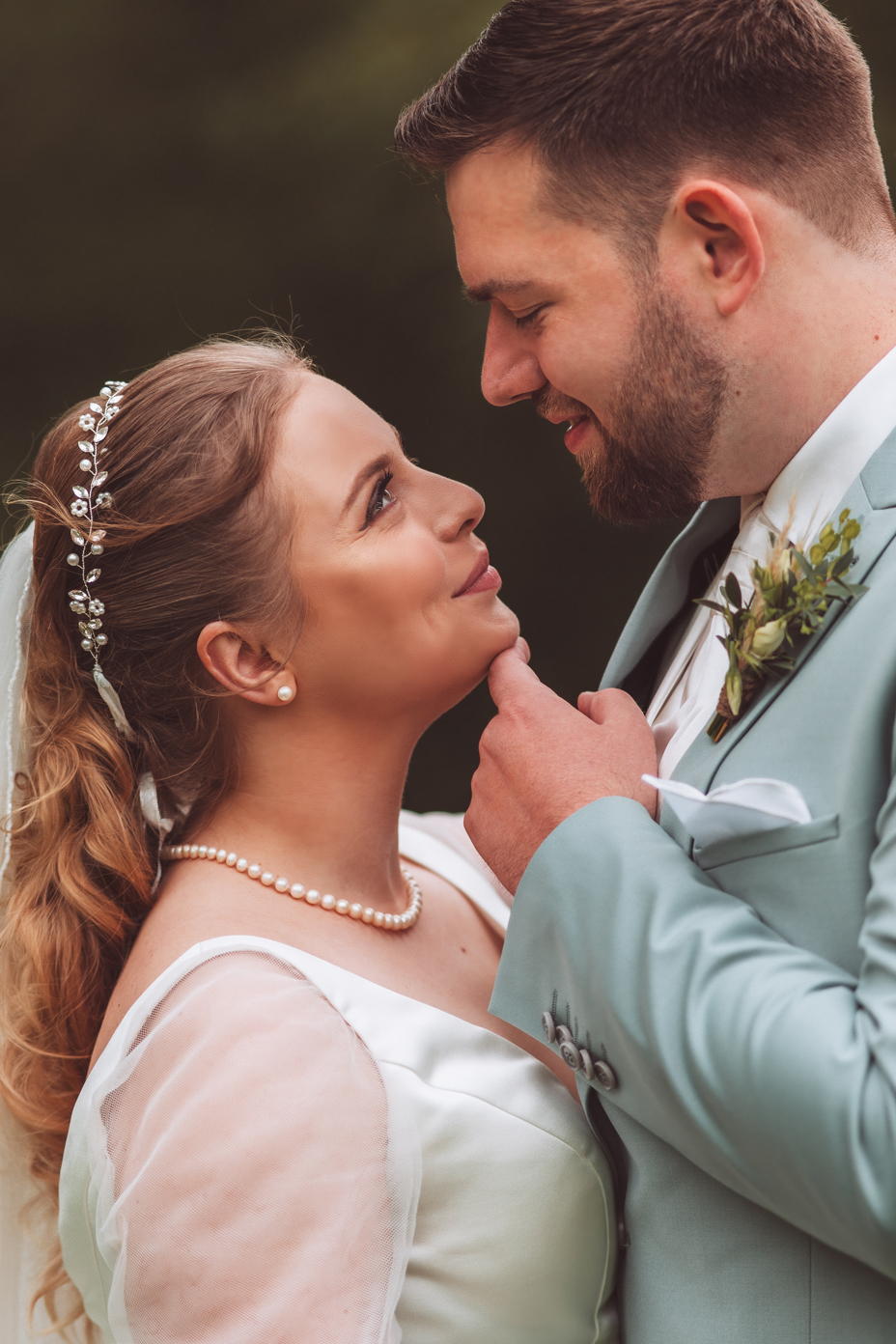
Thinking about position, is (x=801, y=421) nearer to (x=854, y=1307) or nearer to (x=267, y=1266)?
(x=854, y=1307)

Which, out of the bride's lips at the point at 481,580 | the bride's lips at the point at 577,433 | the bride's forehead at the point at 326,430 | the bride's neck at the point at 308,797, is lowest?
the bride's neck at the point at 308,797

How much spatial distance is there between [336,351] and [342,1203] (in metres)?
2.60

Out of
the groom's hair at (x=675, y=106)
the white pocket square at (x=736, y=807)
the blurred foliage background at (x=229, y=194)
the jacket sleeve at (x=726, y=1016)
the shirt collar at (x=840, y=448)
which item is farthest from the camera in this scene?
the blurred foliage background at (x=229, y=194)

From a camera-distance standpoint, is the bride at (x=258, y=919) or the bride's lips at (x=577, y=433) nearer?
the bride at (x=258, y=919)

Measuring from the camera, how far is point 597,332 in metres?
1.69

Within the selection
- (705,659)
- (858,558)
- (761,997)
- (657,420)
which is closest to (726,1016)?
(761,997)

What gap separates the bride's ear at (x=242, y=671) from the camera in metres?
1.84

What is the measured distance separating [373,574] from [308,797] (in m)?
0.38

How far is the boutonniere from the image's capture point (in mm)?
1339

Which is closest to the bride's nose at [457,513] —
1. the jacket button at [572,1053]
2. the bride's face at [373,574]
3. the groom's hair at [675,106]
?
the bride's face at [373,574]

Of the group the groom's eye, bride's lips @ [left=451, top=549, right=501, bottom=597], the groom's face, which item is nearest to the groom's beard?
the groom's face

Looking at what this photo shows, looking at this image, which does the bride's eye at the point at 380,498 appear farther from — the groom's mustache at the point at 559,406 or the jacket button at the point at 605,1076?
the jacket button at the point at 605,1076

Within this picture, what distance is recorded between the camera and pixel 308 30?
10.9ft

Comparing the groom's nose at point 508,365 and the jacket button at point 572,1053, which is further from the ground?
the groom's nose at point 508,365
